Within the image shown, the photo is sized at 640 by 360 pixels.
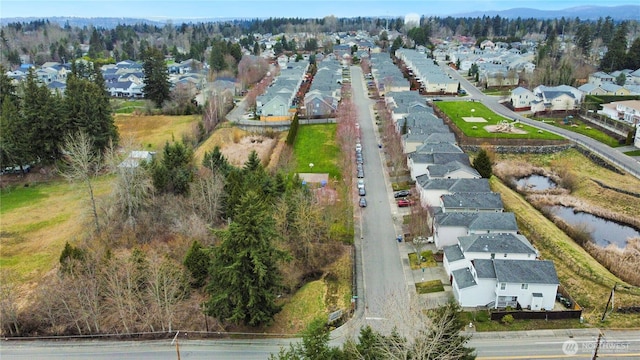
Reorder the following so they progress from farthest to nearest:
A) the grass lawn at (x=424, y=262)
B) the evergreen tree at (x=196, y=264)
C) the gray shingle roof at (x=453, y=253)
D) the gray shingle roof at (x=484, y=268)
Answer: the grass lawn at (x=424, y=262)
the gray shingle roof at (x=453, y=253)
the evergreen tree at (x=196, y=264)
the gray shingle roof at (x=484, y=268)

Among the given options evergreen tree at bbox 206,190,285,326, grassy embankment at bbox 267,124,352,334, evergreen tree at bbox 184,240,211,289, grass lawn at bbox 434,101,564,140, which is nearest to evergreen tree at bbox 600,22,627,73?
grass lawn at bbox 434,101,564,140

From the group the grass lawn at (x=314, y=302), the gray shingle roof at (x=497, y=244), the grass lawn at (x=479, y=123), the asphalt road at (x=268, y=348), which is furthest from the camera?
the grass lawn at (x=479, y=123)

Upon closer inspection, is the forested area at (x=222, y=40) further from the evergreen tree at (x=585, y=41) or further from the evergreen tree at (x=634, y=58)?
the evergreen tree at (x=634, y=58)

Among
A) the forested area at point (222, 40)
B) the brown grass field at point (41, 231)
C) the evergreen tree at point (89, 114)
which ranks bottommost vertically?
the brown grass field at point (41, 231)

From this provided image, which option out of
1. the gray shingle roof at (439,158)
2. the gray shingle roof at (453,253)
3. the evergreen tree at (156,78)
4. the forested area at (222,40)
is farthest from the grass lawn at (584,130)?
the evergreen tree at (156,78)

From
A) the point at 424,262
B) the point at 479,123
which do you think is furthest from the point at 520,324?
the point at 479,123

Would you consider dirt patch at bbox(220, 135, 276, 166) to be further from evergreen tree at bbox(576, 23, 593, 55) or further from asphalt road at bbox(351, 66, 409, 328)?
evergreen tree at bbox(576, 23, 593, 55)
